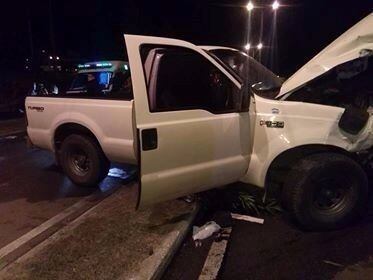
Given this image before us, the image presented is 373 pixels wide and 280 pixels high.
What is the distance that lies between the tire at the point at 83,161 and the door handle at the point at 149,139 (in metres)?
2.17

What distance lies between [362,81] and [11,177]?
5418mm

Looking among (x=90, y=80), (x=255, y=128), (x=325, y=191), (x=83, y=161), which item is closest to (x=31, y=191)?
(x=83, y=161)

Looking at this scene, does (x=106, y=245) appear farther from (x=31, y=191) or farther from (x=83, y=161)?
(x=31, y=191)

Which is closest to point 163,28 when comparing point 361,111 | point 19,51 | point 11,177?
point 19,51

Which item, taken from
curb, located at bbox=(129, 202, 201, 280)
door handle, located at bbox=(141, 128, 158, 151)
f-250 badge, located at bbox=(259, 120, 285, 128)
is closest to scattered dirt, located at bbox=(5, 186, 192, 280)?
curb, located at bbox=(129, 202, 201, 280)

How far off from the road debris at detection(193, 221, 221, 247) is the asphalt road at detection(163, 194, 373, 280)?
0.06 meters

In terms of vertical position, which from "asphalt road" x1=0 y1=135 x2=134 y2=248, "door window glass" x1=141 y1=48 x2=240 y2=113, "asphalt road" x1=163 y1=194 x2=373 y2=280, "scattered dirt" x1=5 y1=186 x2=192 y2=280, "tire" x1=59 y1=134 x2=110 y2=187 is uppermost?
"door window glass" x1=141 y1=48 x2=240 y2=113

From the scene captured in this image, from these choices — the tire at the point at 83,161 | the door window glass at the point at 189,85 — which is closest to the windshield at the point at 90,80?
the tire at the point at 83,161

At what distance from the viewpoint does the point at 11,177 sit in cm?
719

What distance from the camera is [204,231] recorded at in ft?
15.2

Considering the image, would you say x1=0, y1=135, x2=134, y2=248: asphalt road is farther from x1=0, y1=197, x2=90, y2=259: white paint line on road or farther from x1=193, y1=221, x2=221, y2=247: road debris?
x1=193, y1=221, x2=221, y2=247: road debris

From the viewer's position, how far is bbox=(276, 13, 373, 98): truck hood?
4.44 meters

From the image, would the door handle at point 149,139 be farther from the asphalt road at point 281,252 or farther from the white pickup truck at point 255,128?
the asphalt road at point 281,252

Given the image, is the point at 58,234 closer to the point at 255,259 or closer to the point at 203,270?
the point at 203,270
